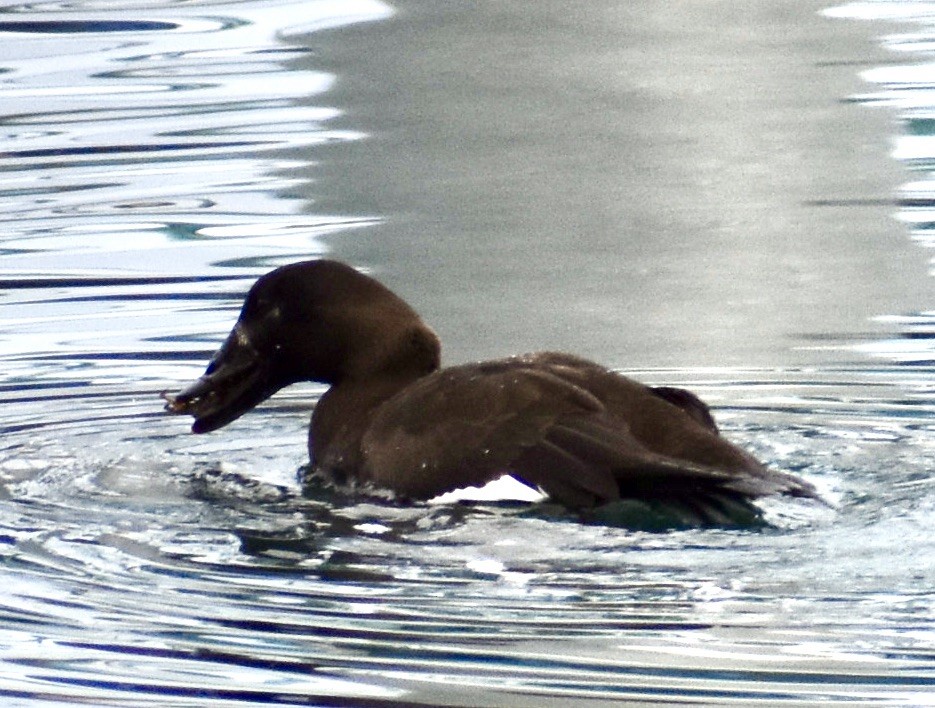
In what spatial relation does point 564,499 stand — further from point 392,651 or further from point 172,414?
point 172,414

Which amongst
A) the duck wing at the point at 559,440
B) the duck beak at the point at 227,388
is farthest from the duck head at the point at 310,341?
the duck wing at the point at 559,440

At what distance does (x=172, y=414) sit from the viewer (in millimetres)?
6680

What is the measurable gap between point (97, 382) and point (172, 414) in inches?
27.0

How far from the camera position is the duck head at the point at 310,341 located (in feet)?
21.0

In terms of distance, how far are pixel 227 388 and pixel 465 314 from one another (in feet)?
6.27

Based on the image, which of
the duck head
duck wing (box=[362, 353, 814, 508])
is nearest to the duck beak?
the duck head

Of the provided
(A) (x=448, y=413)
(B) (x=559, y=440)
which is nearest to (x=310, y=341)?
(A) (x=448, y=413)

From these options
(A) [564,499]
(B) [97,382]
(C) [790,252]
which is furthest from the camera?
(C) [790,252]

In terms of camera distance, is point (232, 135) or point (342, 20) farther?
point (342, 20)

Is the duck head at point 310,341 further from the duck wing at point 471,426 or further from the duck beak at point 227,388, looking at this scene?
the duck wing at point 471,426

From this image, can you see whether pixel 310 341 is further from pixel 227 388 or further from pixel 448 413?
pixel 448 413

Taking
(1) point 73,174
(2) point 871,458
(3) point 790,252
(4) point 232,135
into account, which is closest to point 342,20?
(4) point 232,135

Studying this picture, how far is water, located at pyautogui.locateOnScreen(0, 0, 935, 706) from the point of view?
15.4ft

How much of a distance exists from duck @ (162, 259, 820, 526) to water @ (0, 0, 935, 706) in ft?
0.42
